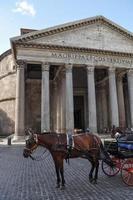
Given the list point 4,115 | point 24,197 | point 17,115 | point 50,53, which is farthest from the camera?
point 4,115

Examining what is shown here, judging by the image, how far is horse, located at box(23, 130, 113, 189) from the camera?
6.36 metres

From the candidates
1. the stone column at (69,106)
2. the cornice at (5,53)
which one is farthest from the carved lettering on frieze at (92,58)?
the cornice at (5,53)

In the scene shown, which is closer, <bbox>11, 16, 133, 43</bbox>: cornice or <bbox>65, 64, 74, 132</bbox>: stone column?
<bbox>11, 16, 133, 43</bbox>: cornice

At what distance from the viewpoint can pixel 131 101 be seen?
1059 inches

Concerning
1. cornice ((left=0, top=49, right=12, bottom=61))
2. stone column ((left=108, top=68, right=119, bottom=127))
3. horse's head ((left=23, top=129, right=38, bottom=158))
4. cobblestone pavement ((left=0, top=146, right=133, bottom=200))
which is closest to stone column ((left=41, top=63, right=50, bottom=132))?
stone column ((left=108, top=68, right=119, bottom=127))

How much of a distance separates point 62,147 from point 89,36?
22564 millimetres

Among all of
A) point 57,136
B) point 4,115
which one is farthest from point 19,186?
point 4,115

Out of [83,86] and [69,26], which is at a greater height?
[69,26]

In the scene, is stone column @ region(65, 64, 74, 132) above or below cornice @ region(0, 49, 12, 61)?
below

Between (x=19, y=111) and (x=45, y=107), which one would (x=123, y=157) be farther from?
(x=19, y=111)

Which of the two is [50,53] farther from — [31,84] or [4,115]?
[4,115]

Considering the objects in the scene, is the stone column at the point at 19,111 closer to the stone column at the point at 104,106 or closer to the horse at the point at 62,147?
the stone column at the point at 104,106

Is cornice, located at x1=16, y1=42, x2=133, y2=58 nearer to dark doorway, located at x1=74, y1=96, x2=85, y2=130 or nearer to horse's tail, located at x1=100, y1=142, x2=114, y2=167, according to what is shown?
dark doorway, located at x1=74, y1=96, x2=85, y2=130

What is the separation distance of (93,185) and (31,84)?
95.3 ft
